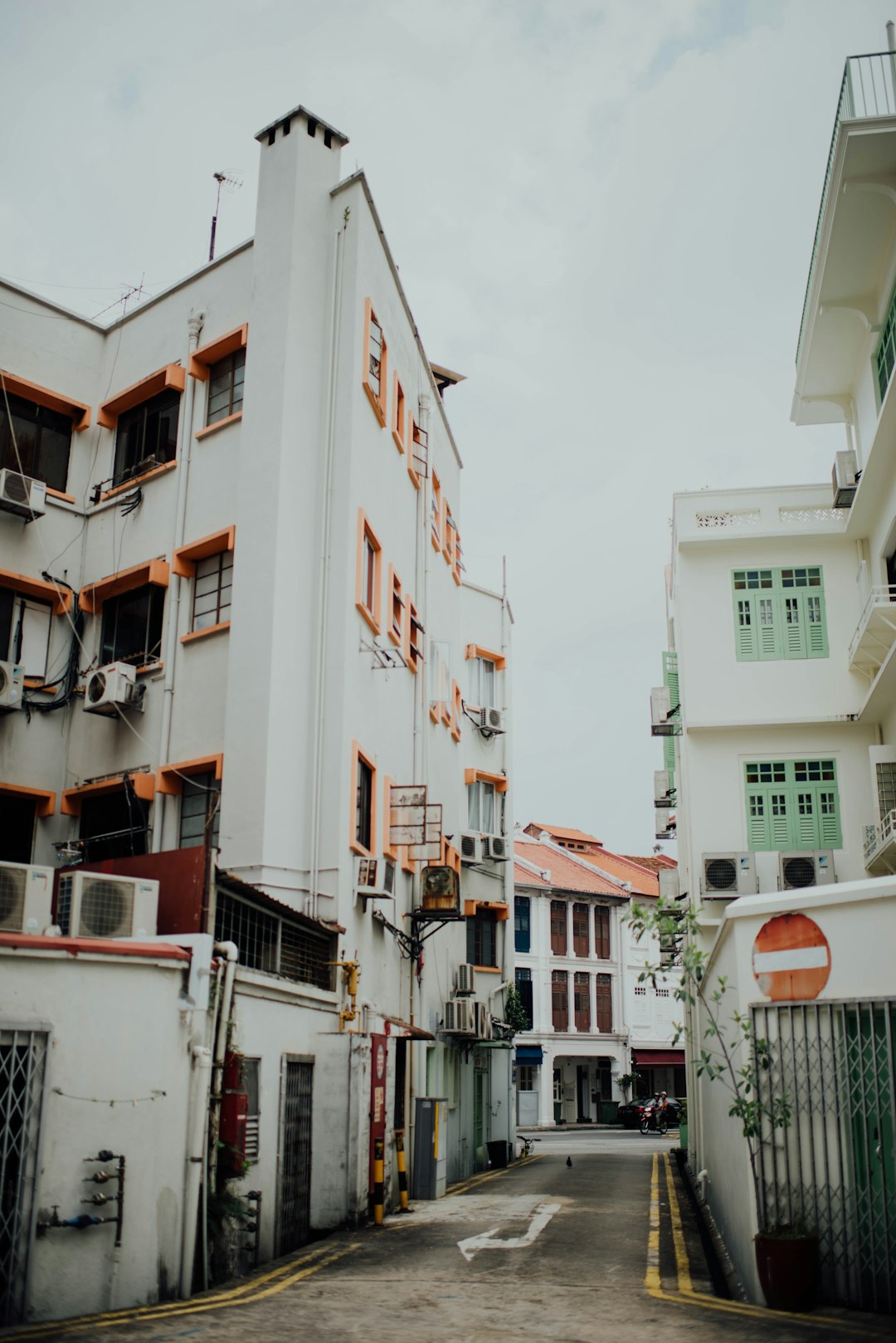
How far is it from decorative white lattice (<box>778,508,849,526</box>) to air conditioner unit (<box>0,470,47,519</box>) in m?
13.6

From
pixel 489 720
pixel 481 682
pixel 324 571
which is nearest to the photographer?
pixel 324 571

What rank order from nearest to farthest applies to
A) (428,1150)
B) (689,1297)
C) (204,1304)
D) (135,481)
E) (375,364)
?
(204,1304), (689,1297), (428,1150), (135,481), (375,364)

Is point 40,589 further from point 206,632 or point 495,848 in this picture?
point 495,848

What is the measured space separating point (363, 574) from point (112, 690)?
3.91m

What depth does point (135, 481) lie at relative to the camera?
709 inches

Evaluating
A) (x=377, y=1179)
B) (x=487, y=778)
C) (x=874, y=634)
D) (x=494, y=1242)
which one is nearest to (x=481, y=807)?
(x=487, y=778)

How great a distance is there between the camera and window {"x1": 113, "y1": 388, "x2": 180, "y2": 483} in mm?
18094

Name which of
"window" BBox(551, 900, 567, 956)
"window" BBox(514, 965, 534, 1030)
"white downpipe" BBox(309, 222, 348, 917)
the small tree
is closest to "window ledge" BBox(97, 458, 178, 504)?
"white downpipe" BBox(309, 222, 348, 917)

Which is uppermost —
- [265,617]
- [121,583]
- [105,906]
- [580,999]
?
[121,583]

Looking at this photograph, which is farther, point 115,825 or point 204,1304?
point 115,825

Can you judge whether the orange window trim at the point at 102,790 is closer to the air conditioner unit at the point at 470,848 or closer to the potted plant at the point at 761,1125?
the potted plant at the point at 761,1125

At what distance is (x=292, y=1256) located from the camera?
11477 millimetres

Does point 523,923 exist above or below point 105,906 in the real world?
above

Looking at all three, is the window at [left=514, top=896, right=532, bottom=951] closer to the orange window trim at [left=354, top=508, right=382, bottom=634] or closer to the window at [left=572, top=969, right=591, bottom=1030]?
the window at [left=572, top=969, right=591, bottom=1030]
